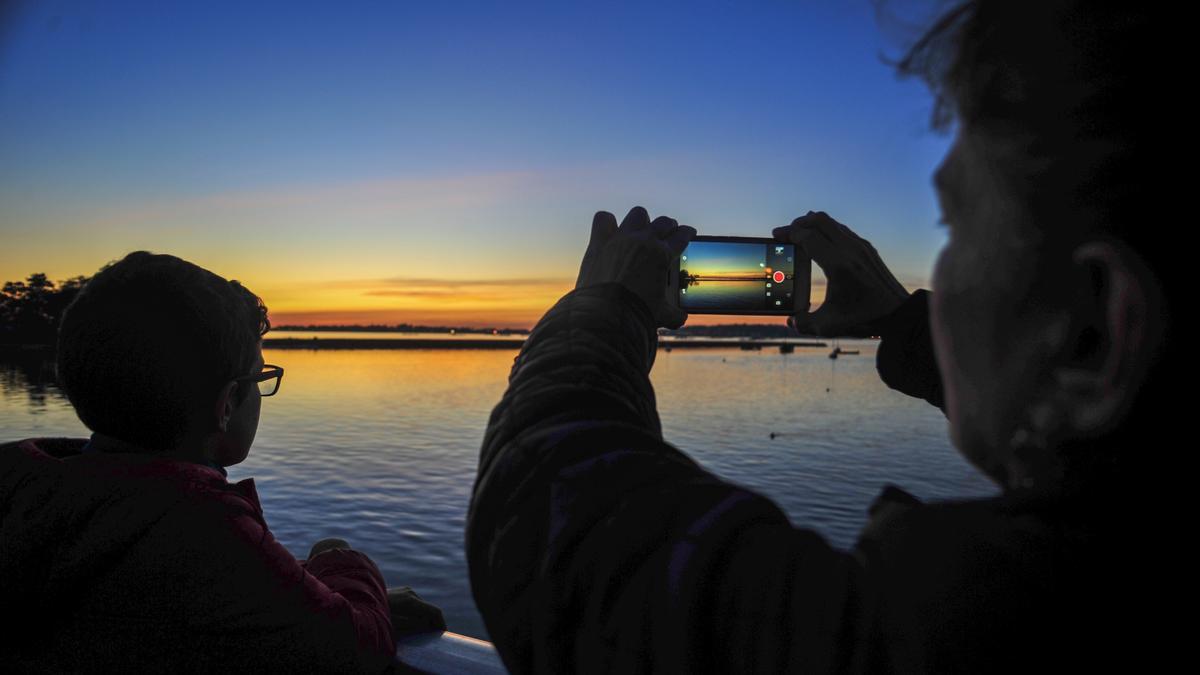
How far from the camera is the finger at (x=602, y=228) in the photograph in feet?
3.65

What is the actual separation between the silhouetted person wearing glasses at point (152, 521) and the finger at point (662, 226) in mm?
1347

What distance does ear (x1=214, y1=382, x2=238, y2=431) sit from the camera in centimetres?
213

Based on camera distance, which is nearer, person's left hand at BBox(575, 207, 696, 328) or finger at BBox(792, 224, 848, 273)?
person's left hand at BBox(575, 207, 696, 328)

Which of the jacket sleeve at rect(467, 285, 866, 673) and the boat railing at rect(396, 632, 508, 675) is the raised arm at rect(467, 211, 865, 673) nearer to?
the jacket sleeve at rect(467, 285, 866, 673)

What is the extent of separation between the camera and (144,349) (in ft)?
6.49

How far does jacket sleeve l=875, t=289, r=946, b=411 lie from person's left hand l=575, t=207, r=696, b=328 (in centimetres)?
51

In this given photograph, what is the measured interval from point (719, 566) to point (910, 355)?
0.94 meters

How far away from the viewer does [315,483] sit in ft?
68.9

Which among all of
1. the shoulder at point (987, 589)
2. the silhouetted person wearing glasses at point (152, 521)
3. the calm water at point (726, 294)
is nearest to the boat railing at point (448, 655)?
the silhouetted person wearing glasses at point (152, 521)

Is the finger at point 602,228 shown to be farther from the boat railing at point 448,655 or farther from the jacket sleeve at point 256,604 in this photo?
the boat railing at point 448,655

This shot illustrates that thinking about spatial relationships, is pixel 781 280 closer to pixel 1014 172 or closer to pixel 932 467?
pixel 1014 172

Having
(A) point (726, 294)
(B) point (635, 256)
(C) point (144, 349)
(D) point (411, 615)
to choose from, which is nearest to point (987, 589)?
(B) point (635, 256)

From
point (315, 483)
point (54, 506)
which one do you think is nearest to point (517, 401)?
point (54, 506)

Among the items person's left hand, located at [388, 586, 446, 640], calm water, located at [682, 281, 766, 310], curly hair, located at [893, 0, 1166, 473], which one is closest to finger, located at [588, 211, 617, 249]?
curly hair, located at [893, 0, 1166, 473]
